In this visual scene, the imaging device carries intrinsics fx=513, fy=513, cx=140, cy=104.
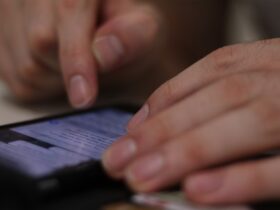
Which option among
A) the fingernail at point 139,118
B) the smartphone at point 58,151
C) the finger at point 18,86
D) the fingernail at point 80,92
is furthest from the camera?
the finger at point 18,86

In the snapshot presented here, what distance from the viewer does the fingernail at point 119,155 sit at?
33 centimetres

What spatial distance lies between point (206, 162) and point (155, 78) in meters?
0.36

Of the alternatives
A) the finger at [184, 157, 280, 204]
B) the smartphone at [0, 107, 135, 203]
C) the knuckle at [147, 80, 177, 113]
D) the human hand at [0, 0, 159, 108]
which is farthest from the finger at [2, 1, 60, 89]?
the finger at [184, 157, 280, 204]

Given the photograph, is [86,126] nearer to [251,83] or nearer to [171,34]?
[251,83]

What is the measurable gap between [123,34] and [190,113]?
212 mm

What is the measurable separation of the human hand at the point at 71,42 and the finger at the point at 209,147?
0.20 metres

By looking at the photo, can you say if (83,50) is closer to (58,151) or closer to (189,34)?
(58,151)

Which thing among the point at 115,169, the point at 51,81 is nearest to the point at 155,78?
the point at 51,81

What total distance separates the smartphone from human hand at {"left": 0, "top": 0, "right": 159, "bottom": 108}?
0.15 feet

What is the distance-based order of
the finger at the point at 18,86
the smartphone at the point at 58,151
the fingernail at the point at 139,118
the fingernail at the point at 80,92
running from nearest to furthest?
the smartphone at the point at 58,151, the fingernail at the point at 139,118, the fingernail at the point at 80,92, the finger at the point at 18,86

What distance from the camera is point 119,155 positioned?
0.33 meters

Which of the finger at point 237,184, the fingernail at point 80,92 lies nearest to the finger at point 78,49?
the fingernail at point 80,92

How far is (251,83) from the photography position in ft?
1.27

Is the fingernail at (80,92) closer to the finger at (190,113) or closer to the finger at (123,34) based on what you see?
the finger at (123,34)
